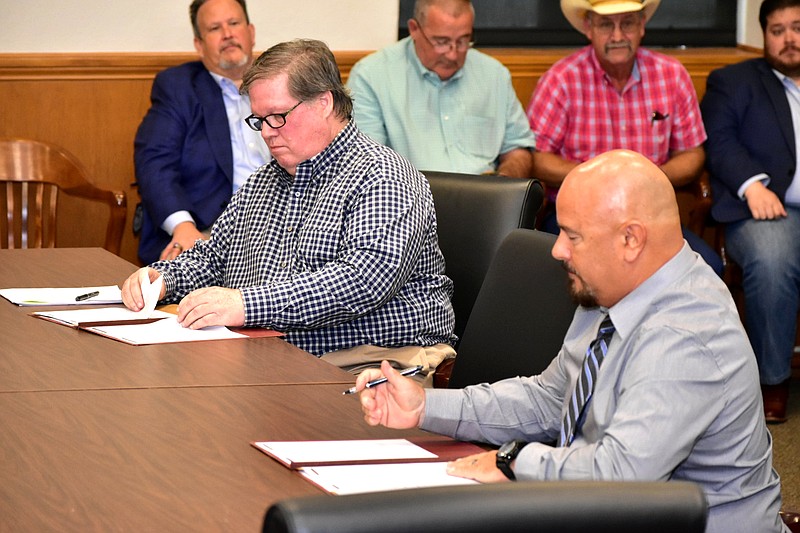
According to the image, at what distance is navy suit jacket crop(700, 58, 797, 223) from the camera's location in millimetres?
4527

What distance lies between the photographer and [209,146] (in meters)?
4.40

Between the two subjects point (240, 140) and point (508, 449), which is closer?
point (508, 449)

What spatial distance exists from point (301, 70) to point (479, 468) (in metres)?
1.42

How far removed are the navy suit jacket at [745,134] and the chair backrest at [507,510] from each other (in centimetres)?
365

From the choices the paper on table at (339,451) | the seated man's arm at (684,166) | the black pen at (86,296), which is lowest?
the seated man's arm at (684,166)

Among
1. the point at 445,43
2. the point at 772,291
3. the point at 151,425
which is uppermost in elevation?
the point at 445,43

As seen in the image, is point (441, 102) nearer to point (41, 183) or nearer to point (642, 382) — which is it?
point (41, 183)

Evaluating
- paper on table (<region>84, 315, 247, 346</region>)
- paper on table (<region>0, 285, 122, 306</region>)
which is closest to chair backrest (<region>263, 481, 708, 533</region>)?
paper on table (<region>84, 315, 247, 346</region>)

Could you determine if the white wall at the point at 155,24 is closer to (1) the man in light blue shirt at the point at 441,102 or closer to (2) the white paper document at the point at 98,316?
(1) the man in light blue shirt at the point at 441,102

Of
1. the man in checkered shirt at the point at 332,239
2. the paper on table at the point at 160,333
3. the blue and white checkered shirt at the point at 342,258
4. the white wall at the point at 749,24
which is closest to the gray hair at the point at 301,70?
the man in checkered shirt at the point at 332,239

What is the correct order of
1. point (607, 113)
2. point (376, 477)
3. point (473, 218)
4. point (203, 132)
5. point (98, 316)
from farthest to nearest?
point (607, 113) → point (203, 132) → point (473, 218) → point (98, 316) → point (376, 477)

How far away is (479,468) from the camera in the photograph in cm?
164

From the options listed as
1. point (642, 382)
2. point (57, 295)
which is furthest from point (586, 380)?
point (57, 295)

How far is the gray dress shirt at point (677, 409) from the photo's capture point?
1.59 meters
